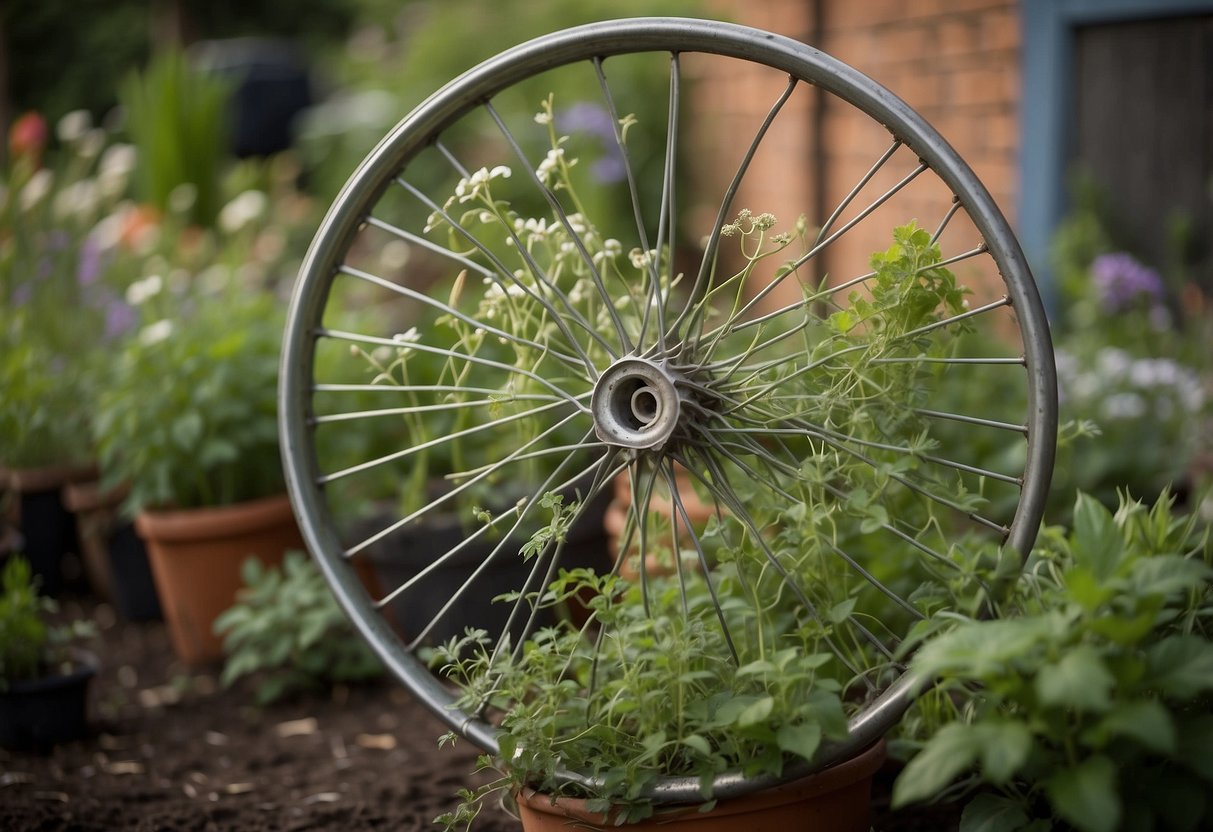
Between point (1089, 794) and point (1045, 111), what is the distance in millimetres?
2475

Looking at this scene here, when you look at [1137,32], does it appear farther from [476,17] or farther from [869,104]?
[476,17]

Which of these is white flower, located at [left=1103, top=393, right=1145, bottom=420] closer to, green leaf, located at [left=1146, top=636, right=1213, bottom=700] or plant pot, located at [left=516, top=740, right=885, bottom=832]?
plant pot, located at [left=516, top=740, right=885, bottom=832]

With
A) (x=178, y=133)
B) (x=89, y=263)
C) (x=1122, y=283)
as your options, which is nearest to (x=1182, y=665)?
(x=1122, y=283)

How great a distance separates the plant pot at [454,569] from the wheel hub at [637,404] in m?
0.78

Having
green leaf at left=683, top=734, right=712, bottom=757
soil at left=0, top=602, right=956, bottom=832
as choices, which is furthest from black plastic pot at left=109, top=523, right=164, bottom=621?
green leaf at left=683, top=734, right=712, bottom=757

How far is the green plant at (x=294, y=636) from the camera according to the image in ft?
8.02

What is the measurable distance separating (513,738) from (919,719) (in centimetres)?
60

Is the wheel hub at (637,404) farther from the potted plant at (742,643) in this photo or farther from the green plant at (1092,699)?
the green plant at (1092,699)

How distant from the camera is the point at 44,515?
3.19 meters

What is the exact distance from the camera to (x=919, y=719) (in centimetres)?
169

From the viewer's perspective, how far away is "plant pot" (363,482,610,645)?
2.34 meters

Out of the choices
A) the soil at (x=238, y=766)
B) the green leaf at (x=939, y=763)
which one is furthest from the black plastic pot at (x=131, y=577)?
the green leaf at (x=939, y=763)

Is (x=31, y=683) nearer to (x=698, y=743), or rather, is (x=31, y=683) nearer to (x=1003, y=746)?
(x=698, y=743)

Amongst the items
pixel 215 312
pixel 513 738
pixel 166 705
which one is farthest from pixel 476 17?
pixel 513 738
